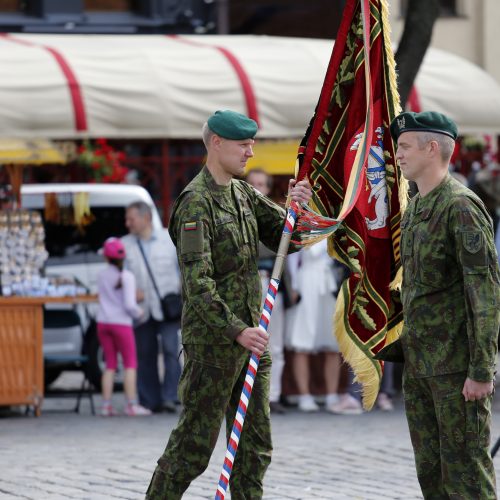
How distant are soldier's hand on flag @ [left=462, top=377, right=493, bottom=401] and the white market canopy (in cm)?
952

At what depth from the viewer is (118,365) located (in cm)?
1382

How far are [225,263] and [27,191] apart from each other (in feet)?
25.5

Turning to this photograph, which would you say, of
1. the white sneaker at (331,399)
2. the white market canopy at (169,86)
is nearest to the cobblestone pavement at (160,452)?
the white sneaker at (331,399)

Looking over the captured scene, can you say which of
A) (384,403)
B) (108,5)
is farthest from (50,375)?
(108,5)

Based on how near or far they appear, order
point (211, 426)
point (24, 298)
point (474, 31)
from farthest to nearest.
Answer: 1. point (474, 31)
2. point (24, 298)
3. point (211, 426)

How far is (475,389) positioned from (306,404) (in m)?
7.13

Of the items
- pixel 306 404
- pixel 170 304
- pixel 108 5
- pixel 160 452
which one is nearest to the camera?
pixel 160 452

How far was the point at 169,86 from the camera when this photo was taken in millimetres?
16172

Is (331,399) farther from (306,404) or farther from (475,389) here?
(475,389)

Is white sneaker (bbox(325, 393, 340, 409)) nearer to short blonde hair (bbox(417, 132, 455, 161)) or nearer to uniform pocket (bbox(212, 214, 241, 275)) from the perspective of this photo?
uniform pocket (bbox(212, 214, 241, 275))

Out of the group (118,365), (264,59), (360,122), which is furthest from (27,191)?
(360,122)

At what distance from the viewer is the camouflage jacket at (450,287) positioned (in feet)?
19.6

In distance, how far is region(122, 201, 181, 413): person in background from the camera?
42.7ft

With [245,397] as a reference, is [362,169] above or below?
above
